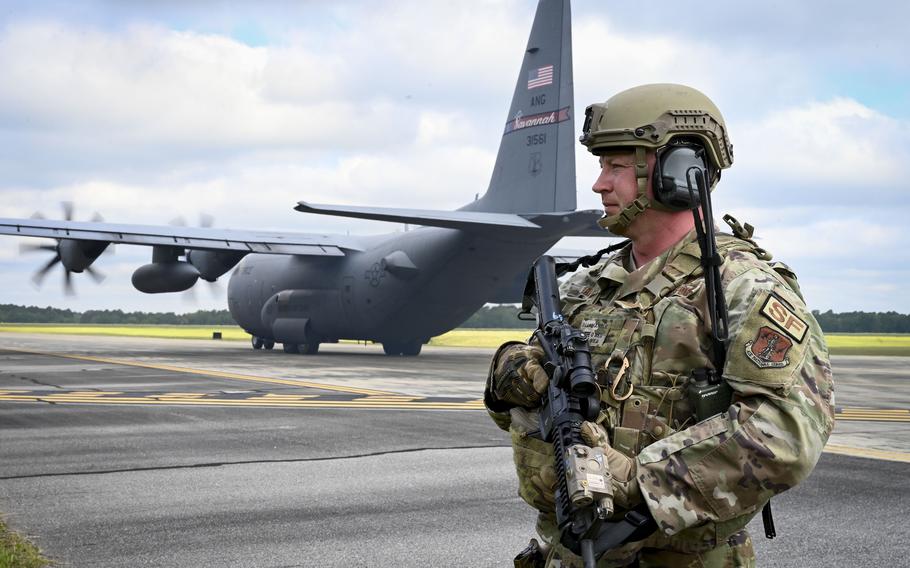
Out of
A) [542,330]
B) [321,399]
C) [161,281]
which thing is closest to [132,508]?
[542,330]

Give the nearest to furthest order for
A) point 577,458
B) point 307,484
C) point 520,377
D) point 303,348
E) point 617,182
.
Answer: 1. point 577,458
2. point 520,377
3. point 617,182
4. point 307,484
5. point 303,348

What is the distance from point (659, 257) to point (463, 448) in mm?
8223

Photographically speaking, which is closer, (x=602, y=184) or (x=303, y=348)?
(x=602, y=184)

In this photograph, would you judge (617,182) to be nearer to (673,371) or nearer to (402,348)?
(673,371)

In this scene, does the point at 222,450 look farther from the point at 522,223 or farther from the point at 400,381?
the point at 522,223

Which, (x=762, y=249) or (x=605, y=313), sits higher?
(x=762, y=249)

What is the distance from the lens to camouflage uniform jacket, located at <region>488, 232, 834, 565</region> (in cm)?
255

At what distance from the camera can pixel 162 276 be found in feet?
107

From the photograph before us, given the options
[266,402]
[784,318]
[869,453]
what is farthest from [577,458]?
[266,402]

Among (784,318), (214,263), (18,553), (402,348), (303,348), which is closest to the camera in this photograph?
(784,318)

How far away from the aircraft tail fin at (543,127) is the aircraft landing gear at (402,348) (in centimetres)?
868

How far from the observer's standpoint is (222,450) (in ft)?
35.4

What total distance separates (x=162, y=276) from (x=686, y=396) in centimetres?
3183

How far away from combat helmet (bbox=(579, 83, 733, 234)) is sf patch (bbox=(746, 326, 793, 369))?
64cm
